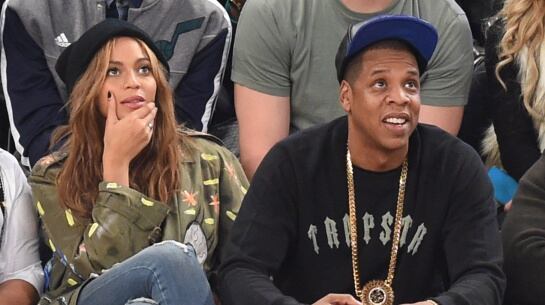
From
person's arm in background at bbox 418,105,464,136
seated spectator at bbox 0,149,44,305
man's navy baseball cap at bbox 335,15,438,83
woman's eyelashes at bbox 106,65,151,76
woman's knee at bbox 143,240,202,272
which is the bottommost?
seated spectator at bbox 0,149,44,305

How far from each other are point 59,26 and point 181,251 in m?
1.19

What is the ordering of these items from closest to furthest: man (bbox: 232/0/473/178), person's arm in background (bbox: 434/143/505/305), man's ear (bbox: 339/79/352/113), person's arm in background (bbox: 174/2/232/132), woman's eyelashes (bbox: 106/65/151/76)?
person's arm in background (bbox: 434/143/505/305) → man's ear (bbox: 339/79/352/113) → woman's eyelashes (bbox: 106/65/151/76) → man (bbox: 232/0/473/178) → person's arm in background (bbox: 174/2/232/132)

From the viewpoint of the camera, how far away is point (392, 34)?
314 centimetres

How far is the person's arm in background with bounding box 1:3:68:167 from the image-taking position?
390 cm

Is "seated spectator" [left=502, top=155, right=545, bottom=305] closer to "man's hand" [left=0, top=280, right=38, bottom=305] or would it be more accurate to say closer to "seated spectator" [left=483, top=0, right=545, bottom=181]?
"seated spectator" [left=483, top=0, right=545, bottom=181]

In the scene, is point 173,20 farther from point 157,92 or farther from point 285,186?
point 285,186

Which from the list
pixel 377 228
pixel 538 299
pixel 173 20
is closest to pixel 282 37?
pixel 173 20

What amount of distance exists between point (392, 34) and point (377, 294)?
2.30 feet

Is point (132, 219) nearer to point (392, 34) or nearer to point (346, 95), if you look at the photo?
point (346, 95)

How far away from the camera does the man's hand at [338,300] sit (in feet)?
9.71

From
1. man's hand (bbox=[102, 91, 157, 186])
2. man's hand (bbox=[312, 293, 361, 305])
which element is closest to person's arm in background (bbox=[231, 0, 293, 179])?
man's hand (bbox=[102, 91, 157, 186])

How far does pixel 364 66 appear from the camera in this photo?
3.17 m

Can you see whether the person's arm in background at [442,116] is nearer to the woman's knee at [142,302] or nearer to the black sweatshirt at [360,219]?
the black sweatshirt at [360,219]

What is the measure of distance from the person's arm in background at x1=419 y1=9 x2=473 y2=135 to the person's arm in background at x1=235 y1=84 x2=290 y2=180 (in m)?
0.48
